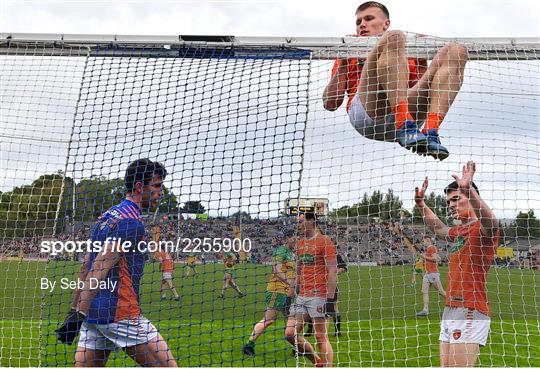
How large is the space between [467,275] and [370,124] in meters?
1.41

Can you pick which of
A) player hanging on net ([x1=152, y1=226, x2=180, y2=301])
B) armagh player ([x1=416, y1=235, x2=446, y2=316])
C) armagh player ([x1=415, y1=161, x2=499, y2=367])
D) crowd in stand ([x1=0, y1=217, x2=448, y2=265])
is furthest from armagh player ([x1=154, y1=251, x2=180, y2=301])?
armagh player ([x1=416, y1=235, x2=446, y2=316])

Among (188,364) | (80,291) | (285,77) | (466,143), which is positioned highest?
(285,77)

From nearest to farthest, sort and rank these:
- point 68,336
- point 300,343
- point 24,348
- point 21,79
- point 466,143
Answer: point 68,336 → point 466,143 → point 21,79 → point 300,343 → point 24,348

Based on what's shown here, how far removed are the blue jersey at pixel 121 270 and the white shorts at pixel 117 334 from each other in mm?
46

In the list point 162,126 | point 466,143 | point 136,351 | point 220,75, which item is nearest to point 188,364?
point 136,351

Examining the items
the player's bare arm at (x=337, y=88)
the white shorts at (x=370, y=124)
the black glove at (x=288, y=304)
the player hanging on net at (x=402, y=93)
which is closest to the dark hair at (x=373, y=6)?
the player hanging on net at (x=402, y=93)

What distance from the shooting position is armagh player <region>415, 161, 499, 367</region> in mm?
4891

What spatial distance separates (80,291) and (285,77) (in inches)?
90.2

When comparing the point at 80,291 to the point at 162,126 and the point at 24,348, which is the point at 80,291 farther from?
the point at 24,348

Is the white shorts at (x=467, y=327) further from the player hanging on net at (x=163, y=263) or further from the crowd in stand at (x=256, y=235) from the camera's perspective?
the player hanging on net at (x=163, y=263)

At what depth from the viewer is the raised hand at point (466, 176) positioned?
15.1ft

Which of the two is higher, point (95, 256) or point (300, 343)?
point (95, 256)

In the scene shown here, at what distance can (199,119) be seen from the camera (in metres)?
5.35

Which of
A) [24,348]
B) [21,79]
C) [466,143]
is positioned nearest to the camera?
[466,143]
